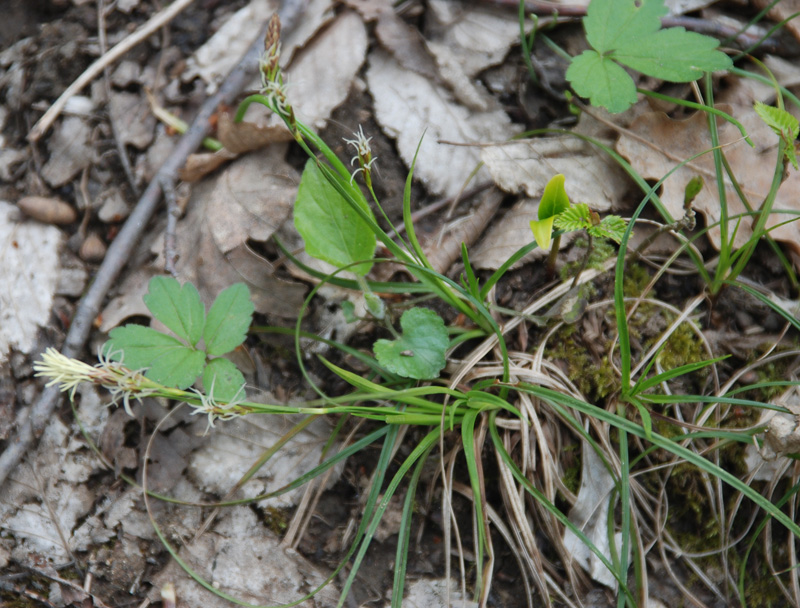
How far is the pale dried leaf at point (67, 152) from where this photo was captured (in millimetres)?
2176

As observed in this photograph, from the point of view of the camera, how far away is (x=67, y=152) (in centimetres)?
220

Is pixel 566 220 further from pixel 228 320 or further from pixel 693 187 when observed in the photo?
pixel 228 320

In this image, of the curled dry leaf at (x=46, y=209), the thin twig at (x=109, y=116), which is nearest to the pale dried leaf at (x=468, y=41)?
the thin twig at (x=109, y=116)

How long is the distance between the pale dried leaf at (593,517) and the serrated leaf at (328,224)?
96cm

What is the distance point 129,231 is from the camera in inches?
80.7

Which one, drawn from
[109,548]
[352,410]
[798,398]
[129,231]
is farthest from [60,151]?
[798,398]

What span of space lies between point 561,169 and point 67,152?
6.49ft

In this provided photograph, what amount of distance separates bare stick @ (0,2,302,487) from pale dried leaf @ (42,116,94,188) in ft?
1.16

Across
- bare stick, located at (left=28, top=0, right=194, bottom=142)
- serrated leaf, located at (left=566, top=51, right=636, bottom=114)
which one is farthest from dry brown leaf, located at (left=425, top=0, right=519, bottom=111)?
bare stick, located at (left=28, top=0, right=194, bottom=142)

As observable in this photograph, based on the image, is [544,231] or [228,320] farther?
[228,320]

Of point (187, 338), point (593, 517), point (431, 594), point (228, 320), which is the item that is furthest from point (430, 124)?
point (431, 594)

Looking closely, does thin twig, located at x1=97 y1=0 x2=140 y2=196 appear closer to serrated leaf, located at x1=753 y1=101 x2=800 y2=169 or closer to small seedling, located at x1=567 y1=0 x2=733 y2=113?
small seedling, located at x1=567 y1=0 x2=733 y2=113

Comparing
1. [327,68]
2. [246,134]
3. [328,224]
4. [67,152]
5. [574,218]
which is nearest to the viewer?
[574,218]

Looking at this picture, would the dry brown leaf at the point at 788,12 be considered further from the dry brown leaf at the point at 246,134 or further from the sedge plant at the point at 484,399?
the dry brown leaf at the point at 246,134
